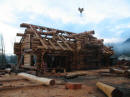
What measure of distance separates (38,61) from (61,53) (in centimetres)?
305

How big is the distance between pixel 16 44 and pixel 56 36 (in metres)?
5.55

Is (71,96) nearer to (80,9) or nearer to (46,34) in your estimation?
(46,34)

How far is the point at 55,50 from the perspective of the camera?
1548cm

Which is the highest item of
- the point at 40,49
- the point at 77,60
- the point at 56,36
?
the point at 56,36

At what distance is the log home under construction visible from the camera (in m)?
15.1

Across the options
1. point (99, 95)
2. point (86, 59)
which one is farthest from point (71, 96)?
point (86, 59)

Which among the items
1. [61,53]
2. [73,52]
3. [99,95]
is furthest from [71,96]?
[73,52]

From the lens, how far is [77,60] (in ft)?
59.1

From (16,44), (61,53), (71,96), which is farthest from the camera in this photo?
(16,44)

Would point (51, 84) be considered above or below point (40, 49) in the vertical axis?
below

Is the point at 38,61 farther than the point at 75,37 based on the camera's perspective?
No

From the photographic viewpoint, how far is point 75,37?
63.4ft

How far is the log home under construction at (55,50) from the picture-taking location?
1514cm

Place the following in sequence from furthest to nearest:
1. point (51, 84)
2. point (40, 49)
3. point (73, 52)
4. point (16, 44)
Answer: point (16, 44) < point (73, 52) < point (40, 49) < point (51, 84)
